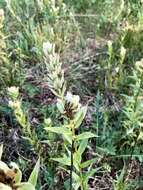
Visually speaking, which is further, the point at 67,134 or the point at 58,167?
the point at 58,167

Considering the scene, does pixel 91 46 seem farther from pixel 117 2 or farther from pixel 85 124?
pixel 85 124

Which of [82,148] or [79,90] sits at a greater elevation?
[82,148]

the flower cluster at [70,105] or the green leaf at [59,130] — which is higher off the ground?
the flower cluster at [70,105]

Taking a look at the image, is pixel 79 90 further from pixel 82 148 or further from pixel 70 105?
pixel 70 105

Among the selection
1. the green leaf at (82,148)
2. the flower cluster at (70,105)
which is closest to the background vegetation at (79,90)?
the green leaf at (82,148)

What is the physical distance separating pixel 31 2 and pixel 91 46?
48cm

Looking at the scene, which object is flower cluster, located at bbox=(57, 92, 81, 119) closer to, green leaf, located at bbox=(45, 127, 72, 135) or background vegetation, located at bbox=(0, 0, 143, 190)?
green leaf, located at bbox=(45, 127, 72, 135)

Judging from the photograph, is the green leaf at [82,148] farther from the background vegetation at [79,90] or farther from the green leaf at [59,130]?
the green leaf at [59,130]

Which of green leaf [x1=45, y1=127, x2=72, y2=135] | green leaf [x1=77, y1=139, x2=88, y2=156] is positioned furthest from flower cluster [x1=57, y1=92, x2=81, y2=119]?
green leaf [x1=77, y1=139, x2=88, y2=156]

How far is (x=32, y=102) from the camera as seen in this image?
7.32ft

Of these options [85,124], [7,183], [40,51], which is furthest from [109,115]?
[7,183]

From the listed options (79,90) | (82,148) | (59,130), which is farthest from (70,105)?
(79,90)

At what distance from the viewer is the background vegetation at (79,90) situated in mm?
1810

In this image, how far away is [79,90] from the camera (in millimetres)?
2262
